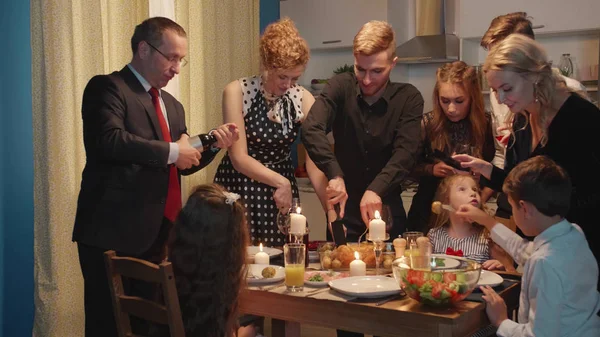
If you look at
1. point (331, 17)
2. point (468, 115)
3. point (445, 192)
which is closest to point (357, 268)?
point (445, 192)

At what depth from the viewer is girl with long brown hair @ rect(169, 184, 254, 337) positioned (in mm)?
1888

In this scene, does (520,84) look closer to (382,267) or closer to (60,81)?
(382,267)

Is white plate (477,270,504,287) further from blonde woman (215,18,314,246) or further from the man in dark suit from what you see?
the man in dark suit

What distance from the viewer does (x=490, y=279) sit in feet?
7.81

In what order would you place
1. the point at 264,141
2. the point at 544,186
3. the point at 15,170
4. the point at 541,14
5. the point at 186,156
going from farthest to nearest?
the point at 541,14 < the point at 15,170 < the point at 264,141 < the point at 186,156 < the point at 544,186

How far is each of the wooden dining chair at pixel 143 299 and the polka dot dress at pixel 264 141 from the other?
1.09 m

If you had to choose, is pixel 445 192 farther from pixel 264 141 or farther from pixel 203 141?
pixel 203 141

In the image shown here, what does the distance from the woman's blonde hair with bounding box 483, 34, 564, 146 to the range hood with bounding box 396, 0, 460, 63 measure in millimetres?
2539

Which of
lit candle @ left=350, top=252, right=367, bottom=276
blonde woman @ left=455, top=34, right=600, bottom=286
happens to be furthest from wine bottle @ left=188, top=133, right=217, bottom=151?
blonde woman @ left=455, top=34, right=600, bottom=286

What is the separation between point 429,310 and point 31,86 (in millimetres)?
Result: 2340

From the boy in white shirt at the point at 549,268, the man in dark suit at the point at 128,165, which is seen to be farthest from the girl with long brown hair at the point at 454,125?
the man in dark suit at the point at 128,165

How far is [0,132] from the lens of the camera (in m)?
3.51

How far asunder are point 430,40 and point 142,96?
106 inches

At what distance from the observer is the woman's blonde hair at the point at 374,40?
9.70ft
